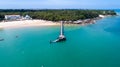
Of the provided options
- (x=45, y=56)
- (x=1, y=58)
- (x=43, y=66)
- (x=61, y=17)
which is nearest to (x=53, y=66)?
(x=43, y=66)

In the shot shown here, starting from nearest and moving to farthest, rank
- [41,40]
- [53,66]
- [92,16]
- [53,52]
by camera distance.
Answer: [53,66]
[53,52]
[41,40]
[92,16]

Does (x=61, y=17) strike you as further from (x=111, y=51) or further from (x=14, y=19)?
(x=111, y=51)

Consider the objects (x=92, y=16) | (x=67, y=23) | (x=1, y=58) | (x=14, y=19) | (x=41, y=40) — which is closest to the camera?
(x=1, y=58)

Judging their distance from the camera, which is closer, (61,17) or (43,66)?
(43,66)

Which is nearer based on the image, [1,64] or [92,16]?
[1,64]

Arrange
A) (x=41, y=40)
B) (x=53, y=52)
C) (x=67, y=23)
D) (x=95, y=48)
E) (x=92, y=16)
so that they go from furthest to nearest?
→ (x=92, y=16) → (x=67, y=23) → (x=41, y=40) → (x=95, y=48) → (x=53, y=52)

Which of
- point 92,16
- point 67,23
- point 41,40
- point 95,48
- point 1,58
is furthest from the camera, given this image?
point 92,16

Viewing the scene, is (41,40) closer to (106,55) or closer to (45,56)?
(45,56)

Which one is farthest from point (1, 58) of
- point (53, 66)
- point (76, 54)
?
point (76, 54)
